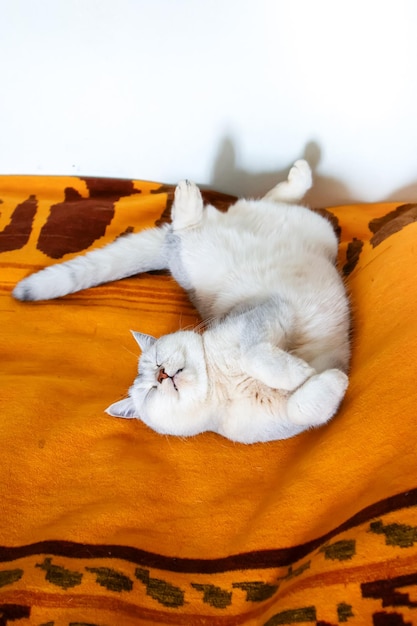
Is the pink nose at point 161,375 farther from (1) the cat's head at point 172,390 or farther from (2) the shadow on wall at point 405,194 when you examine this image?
(2) the shadow on wall at point 405,194

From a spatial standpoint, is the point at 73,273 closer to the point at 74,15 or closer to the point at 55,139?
the point at 55,139

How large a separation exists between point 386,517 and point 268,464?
0.47 meters

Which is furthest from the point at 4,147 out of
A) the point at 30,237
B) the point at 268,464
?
the point at 268,464

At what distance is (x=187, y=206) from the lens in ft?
6.63

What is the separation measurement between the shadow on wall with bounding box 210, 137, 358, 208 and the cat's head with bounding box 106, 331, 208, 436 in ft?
3.19

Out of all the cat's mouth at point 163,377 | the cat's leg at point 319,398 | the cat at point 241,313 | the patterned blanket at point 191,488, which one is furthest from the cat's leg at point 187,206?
the cat's leg at point 319,398

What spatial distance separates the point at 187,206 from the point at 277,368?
0.83 metres

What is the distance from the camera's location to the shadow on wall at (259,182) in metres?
2.32

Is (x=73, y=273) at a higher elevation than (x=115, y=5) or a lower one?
lower

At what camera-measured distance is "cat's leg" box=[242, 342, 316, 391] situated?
147 cm

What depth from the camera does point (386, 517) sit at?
1133mm

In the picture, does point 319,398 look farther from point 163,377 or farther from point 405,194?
point 405,194

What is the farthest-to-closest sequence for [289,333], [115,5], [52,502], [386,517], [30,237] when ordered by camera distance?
[30,237], [115,5], [289,333], [52,502], [386,517]

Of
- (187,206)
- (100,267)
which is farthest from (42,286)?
(187,206)
